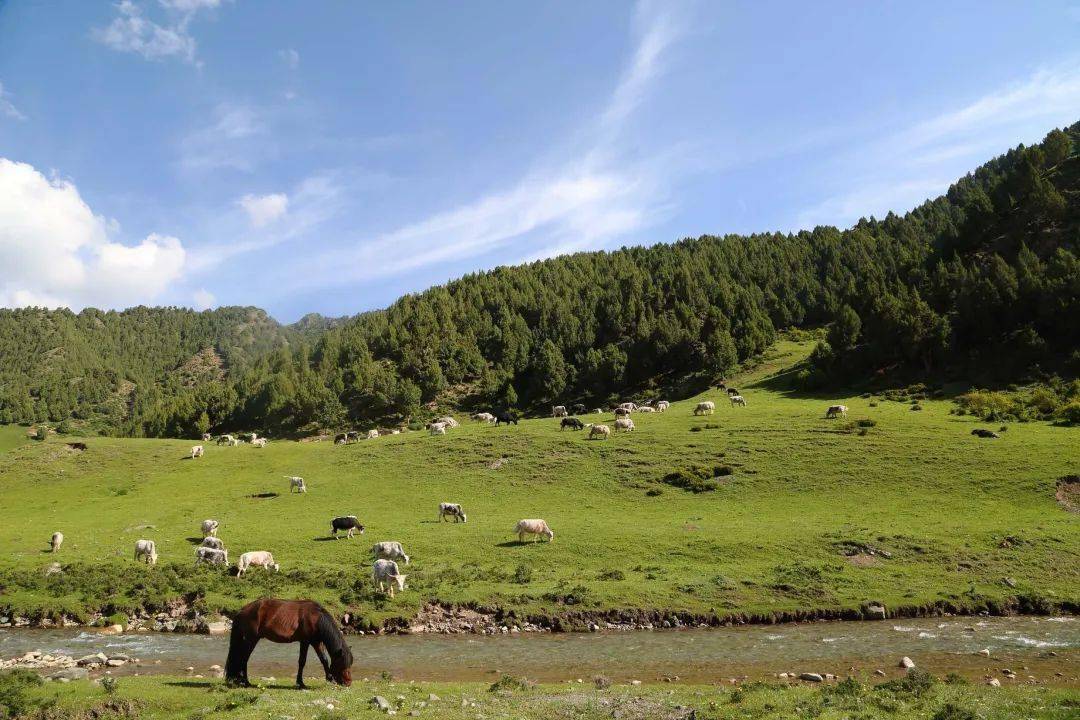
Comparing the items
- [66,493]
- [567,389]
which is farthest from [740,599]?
[567,389]

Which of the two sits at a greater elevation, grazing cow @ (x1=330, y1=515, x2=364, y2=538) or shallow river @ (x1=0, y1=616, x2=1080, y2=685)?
grazing cow @ (x1=330, y1=515, x2=364, y2=538)

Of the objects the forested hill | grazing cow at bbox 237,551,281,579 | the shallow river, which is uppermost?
the forested hill

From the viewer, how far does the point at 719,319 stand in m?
126

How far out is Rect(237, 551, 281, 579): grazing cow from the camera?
2958 centimetres

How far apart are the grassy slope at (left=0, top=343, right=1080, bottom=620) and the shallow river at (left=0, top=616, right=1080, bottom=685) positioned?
7.87ft

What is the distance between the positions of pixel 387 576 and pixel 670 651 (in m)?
13.4

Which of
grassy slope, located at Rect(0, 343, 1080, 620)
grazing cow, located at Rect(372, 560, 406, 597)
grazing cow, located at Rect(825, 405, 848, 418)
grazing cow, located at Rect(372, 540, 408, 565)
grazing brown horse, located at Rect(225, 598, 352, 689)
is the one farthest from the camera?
grazing cow, located at Rect(825, 405, 848, 418)

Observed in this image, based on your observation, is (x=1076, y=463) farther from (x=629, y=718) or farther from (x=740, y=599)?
(x=629, y=718)

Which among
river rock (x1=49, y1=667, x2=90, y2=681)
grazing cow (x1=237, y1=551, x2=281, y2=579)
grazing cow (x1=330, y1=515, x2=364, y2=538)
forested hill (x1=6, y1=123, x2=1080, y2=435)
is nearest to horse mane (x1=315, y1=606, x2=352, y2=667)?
river rock (x1=49, y1=667, x2=90, y2=681)

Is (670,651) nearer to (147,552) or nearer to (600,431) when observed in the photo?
(147,552)

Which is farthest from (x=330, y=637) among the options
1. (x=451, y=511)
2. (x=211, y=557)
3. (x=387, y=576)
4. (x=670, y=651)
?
(x=451, y=511)

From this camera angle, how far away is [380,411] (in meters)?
119

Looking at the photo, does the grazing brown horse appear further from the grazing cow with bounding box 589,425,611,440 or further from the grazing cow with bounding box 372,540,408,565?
the grazing cow with bounding box 589,425,611,440

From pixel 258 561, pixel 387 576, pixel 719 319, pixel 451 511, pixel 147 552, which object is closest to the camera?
pixel 387 576
